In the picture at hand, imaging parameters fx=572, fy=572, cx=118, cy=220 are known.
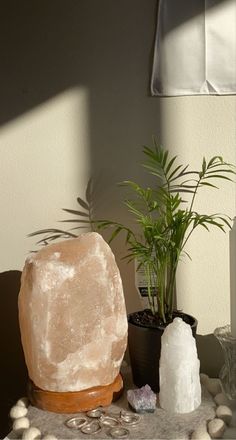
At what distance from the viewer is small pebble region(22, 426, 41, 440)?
1.26 metres

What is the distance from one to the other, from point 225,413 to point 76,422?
350 millimetres

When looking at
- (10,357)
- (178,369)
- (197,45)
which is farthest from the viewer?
(10,357)

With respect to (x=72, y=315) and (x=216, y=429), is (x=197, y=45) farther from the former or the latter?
(x=216, y=429)

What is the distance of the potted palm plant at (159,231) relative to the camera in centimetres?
146

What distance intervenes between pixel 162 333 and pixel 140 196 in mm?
433

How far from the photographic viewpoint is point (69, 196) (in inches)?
67.6

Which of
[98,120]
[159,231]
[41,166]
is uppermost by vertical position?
[98,120]

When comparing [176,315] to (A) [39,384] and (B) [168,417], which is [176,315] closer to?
(B) [168,417]

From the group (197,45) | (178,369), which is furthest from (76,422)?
(197,45)

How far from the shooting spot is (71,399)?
1.37 meters

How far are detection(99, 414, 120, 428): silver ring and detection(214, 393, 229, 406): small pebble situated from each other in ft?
0.86

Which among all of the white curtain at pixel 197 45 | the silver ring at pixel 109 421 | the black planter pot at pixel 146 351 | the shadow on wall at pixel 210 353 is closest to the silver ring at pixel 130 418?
the silver ring at pixel 109 421

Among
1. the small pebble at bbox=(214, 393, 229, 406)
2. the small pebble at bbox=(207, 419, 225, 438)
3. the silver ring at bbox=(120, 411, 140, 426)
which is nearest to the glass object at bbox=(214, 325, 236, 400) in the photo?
the small pebble at bbox=(214, 393, 229, 406)

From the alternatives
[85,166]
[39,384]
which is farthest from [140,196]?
[39,384]
